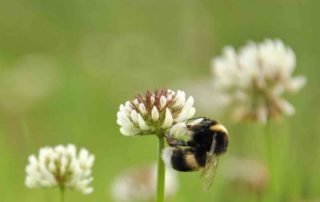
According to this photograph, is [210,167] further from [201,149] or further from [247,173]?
[247,173]

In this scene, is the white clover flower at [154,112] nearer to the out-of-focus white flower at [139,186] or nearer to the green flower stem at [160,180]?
the green flower stem at [160,180]

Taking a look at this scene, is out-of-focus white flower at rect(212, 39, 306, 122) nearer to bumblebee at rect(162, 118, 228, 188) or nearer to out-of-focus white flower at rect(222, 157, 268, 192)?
out-of-focus white flower at rect(222, 157, 268, 192)

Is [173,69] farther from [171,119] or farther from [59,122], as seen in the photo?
[171,119]

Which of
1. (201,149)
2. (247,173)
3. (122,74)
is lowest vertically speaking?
(201,149)

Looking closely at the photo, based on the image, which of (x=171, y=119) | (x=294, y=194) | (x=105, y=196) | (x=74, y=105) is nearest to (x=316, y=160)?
(x=294, y=194)

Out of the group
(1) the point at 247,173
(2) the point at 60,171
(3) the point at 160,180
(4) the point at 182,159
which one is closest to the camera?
(3) the point at 160,180

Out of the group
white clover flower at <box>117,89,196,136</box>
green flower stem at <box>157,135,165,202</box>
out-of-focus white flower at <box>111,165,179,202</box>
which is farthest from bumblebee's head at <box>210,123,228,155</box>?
out-of-focus white flower at <box>111,165,179,202</box>

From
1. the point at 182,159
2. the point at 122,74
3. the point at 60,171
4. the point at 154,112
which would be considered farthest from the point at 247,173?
the point at 122,74
